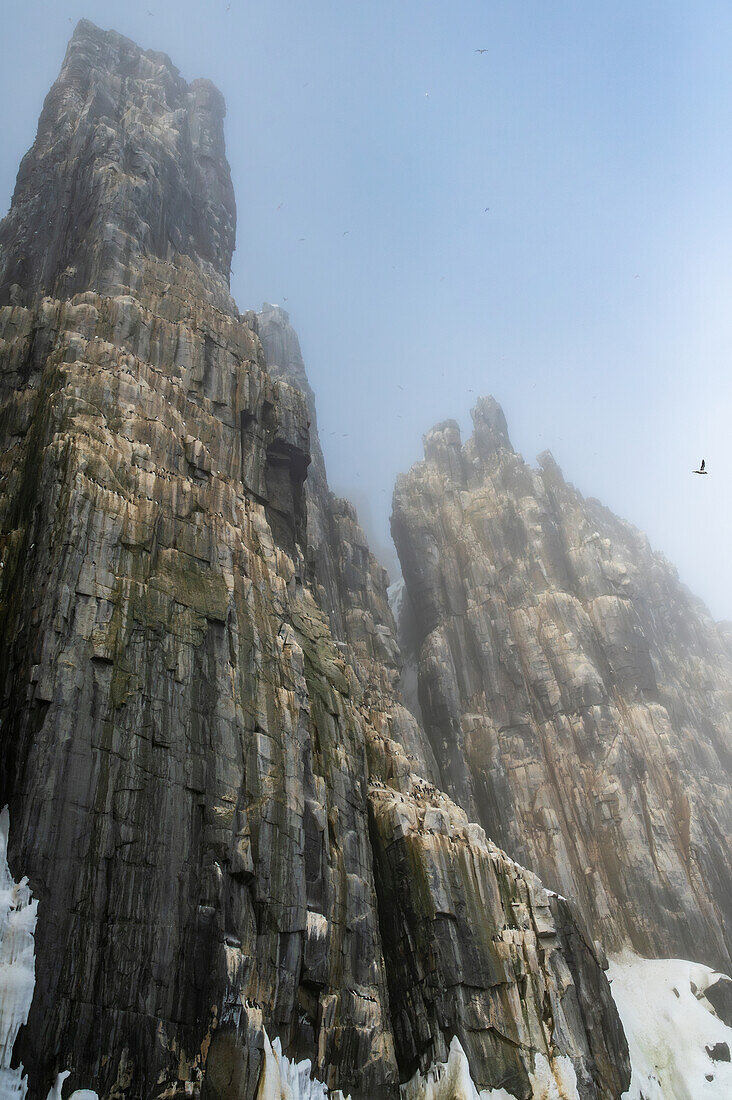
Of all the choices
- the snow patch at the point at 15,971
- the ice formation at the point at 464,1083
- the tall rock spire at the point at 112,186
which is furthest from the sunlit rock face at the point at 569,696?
the snow patch at the point at 15,971

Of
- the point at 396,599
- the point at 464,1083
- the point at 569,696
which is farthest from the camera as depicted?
the point at 396,599

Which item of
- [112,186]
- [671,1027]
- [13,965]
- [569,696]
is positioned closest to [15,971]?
[13,965]

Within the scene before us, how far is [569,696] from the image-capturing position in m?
69.8

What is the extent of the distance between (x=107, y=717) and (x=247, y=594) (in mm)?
10194

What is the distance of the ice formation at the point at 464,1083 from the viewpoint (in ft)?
103

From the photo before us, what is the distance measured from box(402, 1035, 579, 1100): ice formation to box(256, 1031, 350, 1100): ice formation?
5.12m

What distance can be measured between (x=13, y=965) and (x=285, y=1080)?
10.8 m

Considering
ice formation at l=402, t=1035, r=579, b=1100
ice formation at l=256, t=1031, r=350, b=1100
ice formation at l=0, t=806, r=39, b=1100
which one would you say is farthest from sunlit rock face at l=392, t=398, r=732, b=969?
ice formation at l=0, t=806, r=39, b=1100

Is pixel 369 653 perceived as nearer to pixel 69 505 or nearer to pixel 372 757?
pixel 372 757

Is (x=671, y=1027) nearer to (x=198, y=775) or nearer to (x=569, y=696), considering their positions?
(x=569, y=696)

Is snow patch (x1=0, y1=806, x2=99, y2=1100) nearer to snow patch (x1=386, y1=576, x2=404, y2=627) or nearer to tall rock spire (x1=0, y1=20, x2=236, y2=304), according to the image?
tall rock spire (x1=0, y1=20, x2=236, y2=304)

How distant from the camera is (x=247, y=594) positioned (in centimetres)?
3662

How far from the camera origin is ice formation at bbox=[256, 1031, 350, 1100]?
25828 millimetres

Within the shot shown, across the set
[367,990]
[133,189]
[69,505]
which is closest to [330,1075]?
[367,990]
